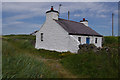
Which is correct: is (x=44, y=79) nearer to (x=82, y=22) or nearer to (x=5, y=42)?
(x=5, y=42)

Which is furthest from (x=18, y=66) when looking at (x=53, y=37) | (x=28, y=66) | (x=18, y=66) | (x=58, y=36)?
(x=53, y=37)

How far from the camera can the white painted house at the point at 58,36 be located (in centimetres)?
1244

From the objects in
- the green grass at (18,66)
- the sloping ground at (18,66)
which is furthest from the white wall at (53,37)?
the green grass at (18,66)

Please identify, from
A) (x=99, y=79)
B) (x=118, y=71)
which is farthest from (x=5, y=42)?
(x=118, y=71)

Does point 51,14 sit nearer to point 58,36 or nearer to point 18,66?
point 58,36

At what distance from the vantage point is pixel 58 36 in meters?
13.4

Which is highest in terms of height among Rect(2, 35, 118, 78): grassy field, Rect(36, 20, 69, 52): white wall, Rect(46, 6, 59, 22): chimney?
Rect(46, 6, 59, 22): chimney

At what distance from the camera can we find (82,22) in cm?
1930

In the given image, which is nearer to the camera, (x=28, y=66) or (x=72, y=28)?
(x=28, y=66)

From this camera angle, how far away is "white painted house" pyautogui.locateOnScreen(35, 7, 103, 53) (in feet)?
40.8

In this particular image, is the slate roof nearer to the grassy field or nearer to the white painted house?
the white painted house

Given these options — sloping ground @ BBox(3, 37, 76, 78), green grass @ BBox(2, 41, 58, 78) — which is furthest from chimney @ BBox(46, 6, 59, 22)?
green grass @ BBox(2, 41, 58, 78)

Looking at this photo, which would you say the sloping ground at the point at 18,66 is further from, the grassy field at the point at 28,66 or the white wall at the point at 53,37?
the white wall at the point at 53,37

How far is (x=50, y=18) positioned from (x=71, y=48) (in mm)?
5084
